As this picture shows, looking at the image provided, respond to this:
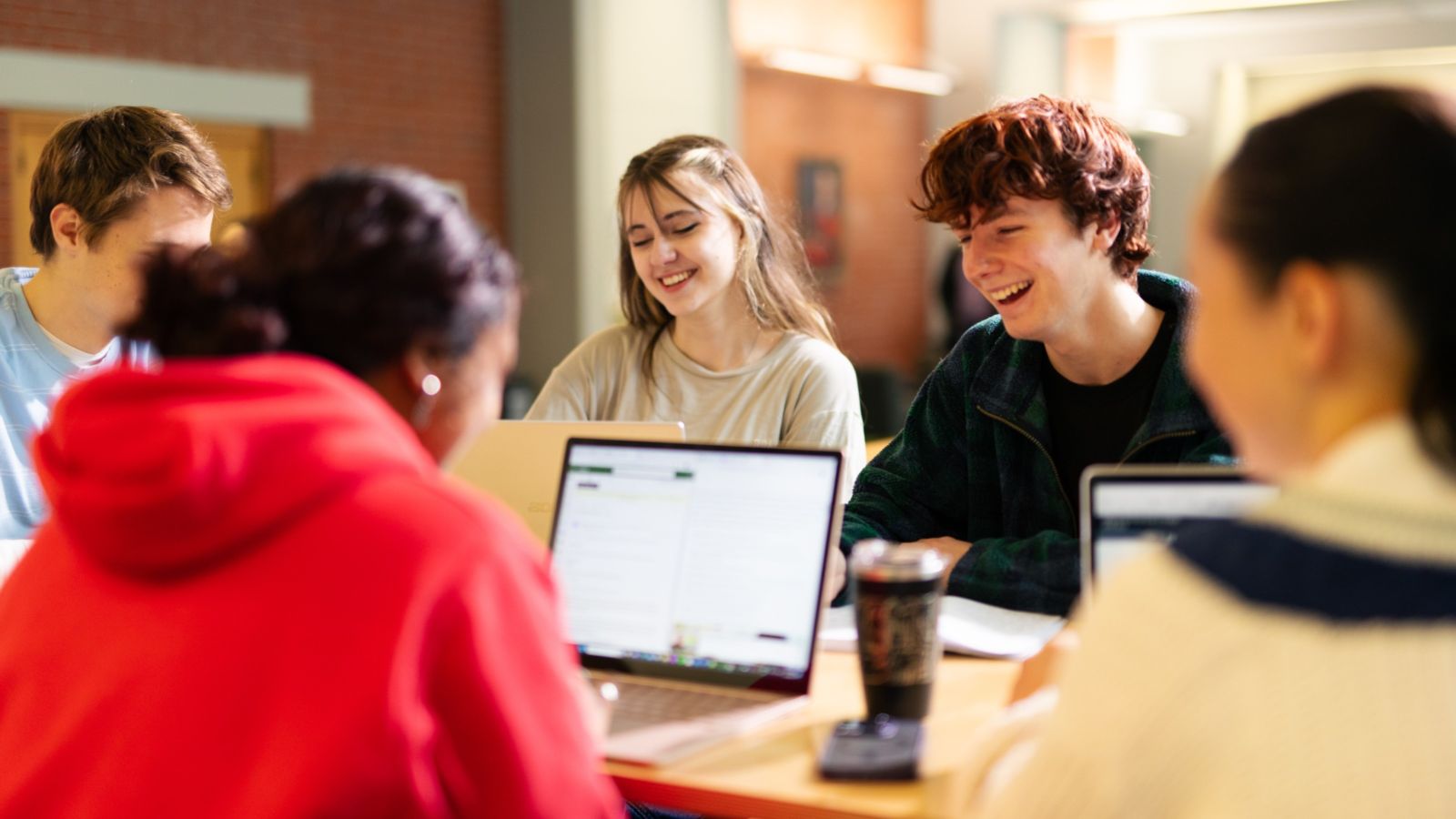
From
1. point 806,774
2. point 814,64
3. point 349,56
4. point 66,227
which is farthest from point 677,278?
point 814,64

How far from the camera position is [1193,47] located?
1283cm

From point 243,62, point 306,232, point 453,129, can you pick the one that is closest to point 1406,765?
point 306,232

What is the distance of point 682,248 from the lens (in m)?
2.81

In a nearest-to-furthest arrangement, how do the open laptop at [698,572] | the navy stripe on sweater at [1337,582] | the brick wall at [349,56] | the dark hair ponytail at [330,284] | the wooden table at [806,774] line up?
the navy stripe on sweater at [1337,582] → the dark hair ponytail at [330,284] → the wooden table at [806,774] → the open laptop at [698,572] → the brick wall at [349,56]

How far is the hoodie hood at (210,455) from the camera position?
0.98 m

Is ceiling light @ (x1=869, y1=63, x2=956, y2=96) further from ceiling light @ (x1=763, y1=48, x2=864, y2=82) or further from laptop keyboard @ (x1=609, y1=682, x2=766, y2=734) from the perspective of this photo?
laptop keyboard @ (x1=609, y1=682, x2=766, y2=734)

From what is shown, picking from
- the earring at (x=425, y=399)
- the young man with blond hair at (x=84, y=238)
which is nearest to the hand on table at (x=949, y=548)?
the earring at (x=425, y=399)

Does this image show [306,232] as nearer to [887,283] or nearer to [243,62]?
[243,62]

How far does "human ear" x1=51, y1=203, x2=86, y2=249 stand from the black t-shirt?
5.34 ft

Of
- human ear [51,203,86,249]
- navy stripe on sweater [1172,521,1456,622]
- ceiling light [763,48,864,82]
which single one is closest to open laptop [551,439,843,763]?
navy stripe on sweater [1172,521,1456,622]

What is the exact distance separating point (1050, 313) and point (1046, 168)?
0.68 feet

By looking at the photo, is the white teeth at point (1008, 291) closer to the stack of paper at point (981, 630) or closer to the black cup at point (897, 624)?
the stack of paper at point (981, 630)

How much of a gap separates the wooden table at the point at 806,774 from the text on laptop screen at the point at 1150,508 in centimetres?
21

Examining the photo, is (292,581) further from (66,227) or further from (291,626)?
(66,227)
